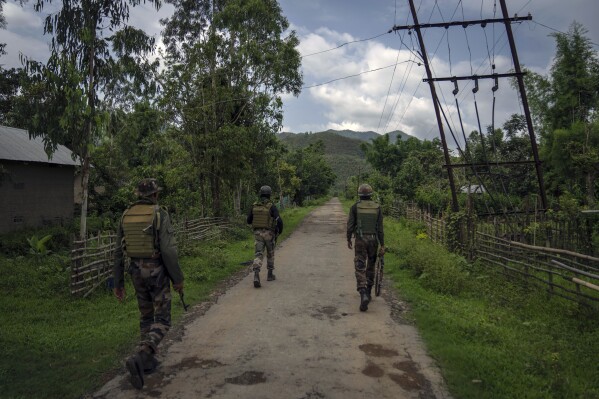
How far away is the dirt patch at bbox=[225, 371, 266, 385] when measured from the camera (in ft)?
13.4

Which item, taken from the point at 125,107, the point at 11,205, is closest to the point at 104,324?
the point at 11,205

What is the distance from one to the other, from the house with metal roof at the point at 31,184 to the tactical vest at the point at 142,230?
11871 mm

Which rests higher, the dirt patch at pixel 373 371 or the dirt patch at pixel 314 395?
the dirt patch at pixel 314 395

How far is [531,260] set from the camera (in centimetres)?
804

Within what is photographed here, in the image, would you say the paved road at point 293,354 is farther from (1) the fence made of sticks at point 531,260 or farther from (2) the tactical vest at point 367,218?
(1) the fence made of sticks at point 531,260

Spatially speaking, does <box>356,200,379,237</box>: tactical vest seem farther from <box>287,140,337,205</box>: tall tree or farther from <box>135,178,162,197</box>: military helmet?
<box>287,140,337,205</box>: tall tree

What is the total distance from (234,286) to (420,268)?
13.9 ft

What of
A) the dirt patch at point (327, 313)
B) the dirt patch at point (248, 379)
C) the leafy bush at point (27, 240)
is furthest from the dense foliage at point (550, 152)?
the leafy bush at point (27, 240)

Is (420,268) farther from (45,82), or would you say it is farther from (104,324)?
(45,82)

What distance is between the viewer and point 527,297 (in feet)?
24.1

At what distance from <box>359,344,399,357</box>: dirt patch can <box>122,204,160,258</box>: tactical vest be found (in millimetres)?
2664

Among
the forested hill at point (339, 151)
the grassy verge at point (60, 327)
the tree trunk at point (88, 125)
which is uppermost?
the forested hill at point (339, 151)

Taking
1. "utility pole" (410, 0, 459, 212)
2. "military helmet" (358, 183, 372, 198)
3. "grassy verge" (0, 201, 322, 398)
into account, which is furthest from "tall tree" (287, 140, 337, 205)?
"military helmet" (358, 183, 372, 198)

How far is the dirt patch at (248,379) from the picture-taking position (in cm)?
409
